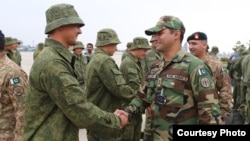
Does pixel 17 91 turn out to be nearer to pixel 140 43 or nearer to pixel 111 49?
pixel 111 49

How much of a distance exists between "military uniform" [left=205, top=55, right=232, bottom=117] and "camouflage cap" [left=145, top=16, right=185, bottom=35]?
1973mm

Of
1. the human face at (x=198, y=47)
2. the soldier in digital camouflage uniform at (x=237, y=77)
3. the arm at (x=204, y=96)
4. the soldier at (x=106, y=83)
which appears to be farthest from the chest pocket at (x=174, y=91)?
the soldier in digital camouflage uniform at (x=237, y=77)

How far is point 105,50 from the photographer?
555cm

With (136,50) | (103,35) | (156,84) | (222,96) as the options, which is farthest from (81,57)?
(156,84)

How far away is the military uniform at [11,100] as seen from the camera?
407 cm

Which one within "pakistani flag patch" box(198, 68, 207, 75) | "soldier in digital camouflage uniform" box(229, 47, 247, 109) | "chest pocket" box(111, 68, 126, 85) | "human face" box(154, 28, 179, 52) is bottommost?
"soldier in digital camouflage uniform" box(229, 47, 247, 109)

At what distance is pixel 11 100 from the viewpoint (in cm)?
414

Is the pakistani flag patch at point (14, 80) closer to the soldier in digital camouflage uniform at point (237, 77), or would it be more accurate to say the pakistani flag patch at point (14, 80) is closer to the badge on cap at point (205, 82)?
the badge on cap at point (205, 82)

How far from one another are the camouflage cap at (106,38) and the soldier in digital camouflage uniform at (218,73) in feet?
3.66

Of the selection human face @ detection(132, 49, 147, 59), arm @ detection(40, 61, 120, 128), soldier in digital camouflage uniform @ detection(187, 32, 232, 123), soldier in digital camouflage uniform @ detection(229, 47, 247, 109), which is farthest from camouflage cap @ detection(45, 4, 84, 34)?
soldier in digital camouflage uniform @ detection(229, 47, 247, 109)

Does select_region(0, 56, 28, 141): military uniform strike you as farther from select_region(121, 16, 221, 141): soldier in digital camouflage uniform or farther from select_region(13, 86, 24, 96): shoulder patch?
select_region(121, 16, 221, 141): soldier in digital camouflage uniform

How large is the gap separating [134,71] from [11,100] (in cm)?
259

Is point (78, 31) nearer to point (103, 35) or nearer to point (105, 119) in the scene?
point (105, 119)

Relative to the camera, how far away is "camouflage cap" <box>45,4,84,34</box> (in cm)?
322
